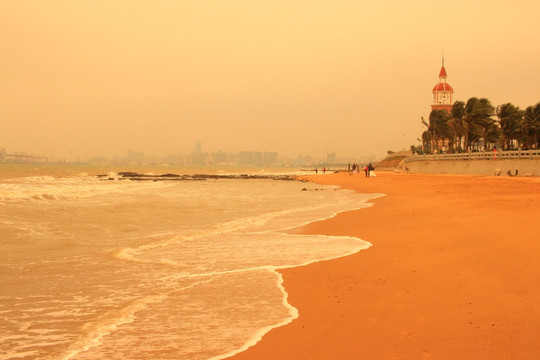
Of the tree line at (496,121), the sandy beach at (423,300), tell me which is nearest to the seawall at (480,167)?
the tree line at (496,121)

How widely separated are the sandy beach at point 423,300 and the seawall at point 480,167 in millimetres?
31711

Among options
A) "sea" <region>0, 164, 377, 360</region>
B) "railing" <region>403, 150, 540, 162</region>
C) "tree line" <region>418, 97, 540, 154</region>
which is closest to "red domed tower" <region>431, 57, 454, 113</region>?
"tree line" <region>418, 97, 540, 154</region>

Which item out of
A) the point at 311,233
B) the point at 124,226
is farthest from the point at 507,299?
the point at 124,226

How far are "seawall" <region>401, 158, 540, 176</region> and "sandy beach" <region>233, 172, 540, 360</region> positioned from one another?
104 ft

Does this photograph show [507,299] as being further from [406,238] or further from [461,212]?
[461,212]

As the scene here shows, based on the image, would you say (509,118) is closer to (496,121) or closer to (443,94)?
(496,121)

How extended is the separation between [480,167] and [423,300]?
46057mm

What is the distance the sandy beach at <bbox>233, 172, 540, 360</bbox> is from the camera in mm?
4477

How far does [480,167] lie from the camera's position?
47.2m

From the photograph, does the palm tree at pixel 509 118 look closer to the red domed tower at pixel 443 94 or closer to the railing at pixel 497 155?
the railing at pixel 497 155

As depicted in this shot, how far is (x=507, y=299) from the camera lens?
569 cm

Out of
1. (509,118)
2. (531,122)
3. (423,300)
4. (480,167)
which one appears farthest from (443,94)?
(423,300)

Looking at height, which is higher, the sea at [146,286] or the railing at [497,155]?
the railing at [497,155]

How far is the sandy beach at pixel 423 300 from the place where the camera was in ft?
14.7
